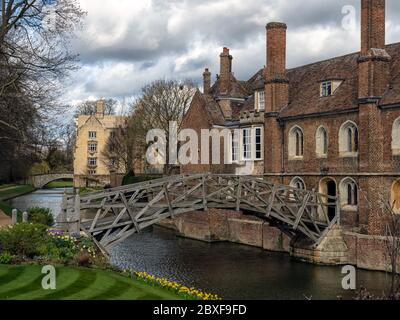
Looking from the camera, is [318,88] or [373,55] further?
[318,88]

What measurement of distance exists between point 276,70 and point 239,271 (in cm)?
1314

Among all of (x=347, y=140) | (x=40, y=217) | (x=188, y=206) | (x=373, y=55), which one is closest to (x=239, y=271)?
(x=188, y=206)

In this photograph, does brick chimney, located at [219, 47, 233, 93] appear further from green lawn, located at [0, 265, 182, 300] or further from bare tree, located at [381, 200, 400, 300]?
green lawn, located at [0, 265, 182, 300]

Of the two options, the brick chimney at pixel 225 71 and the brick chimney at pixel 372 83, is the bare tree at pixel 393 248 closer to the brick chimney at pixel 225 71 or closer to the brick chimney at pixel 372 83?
the brick chimney at pixel 372 83

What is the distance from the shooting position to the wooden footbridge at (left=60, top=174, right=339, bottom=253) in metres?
19.4

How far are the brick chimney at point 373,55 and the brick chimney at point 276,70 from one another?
21.7 feet

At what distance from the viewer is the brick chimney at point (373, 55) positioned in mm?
25594

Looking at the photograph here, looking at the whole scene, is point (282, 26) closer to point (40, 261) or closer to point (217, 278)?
point (217, 278)

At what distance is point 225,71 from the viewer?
40.0 m

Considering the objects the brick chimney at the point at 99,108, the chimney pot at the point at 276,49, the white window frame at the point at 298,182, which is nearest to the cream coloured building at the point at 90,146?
the brick chimney at the point at 99,108

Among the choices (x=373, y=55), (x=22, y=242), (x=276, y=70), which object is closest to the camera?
(x=22, y=242)

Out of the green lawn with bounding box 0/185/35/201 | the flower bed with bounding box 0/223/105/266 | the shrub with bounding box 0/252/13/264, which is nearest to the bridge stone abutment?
the flower bed with bounding box 0/223/105/266

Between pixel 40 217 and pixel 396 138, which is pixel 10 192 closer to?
pixel 40 217

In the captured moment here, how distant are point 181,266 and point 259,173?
9.94m
